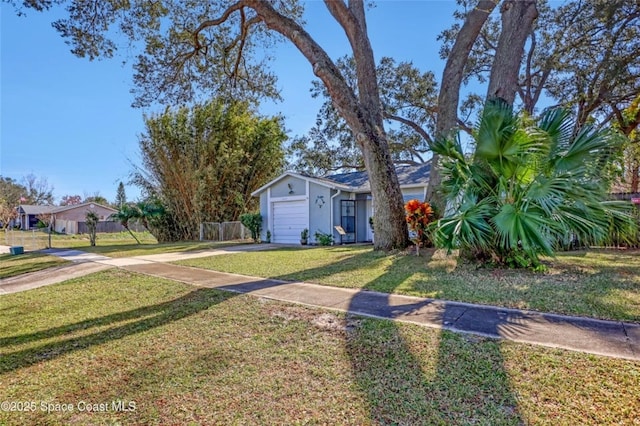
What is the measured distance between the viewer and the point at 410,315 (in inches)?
165

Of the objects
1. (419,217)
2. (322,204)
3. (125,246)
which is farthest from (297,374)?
(125,246)

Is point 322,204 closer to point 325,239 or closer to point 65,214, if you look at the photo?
point 325,239

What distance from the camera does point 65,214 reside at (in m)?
40.4

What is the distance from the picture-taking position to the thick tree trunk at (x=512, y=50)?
26.5ft

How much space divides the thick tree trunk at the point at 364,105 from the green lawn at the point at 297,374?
606cm

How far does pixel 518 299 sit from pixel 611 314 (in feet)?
3.20

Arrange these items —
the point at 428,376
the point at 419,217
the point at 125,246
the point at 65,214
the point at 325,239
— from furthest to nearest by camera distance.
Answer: the point at 65,214
the point at 125,246
the point at 325,239
the point at 419,217
the point at 428,376

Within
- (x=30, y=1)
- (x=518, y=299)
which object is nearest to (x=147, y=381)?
(x=518, y=299)

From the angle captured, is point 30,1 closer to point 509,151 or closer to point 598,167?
point 509,151

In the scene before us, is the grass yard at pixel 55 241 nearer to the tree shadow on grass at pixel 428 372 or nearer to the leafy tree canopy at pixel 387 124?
the leafy tree canopy at pixel 387 124

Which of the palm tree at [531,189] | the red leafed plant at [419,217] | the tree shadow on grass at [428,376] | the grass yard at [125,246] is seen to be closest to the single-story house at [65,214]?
the grass yard at [125,246]

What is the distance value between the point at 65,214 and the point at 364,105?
142 ft

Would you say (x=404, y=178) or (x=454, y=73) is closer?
(x=454, y=73)

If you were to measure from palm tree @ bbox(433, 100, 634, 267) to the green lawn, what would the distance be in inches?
116
